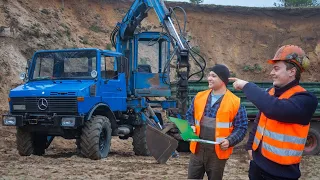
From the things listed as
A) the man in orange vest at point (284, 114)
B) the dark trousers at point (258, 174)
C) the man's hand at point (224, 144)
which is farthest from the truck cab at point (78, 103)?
the man in orange vest at point (284, 114)

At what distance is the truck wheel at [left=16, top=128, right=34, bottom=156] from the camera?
947 centimetres

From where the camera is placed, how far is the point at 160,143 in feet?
26.1

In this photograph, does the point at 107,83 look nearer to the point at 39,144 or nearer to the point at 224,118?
the point at 39,144

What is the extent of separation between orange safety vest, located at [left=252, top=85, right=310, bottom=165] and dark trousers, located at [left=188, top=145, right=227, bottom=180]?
89 cm

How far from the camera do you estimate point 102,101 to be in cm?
966

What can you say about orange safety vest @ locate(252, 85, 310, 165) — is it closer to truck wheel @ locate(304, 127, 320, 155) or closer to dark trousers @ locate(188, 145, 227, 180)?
dark trousers @ locate(188, 145, 227, 180)

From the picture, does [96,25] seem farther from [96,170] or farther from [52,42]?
[96,170]

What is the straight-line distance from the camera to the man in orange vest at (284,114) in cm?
328

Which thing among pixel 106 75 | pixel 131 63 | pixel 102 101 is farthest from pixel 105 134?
pixel 131 63

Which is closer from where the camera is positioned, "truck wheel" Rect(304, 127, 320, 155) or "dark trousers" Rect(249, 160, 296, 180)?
"dark trousers" Rect(249, 160, 296, 180)

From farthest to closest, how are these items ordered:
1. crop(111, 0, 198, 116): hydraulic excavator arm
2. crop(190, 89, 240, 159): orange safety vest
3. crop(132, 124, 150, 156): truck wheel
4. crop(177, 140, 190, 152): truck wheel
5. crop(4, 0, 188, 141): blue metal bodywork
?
crop(177, 140, 190, 152): truck wheel
crop(132, 124, 150, 156): truck wheel
crop(111, 0, 198, 116): hydraulic excavator arm
crop(4, 0, 188, 141): blue metal bodywork
crop(190, 89, 240, 159): orange safety vest

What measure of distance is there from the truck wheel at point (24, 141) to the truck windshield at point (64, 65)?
1.32m

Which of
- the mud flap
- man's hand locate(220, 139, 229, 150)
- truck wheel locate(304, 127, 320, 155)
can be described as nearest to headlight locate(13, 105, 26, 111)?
the mud flap

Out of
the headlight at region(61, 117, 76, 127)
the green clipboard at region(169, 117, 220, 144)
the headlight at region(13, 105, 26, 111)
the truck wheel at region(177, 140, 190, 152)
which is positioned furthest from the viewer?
the truck wheel at region(177, 140, 190, 152)
